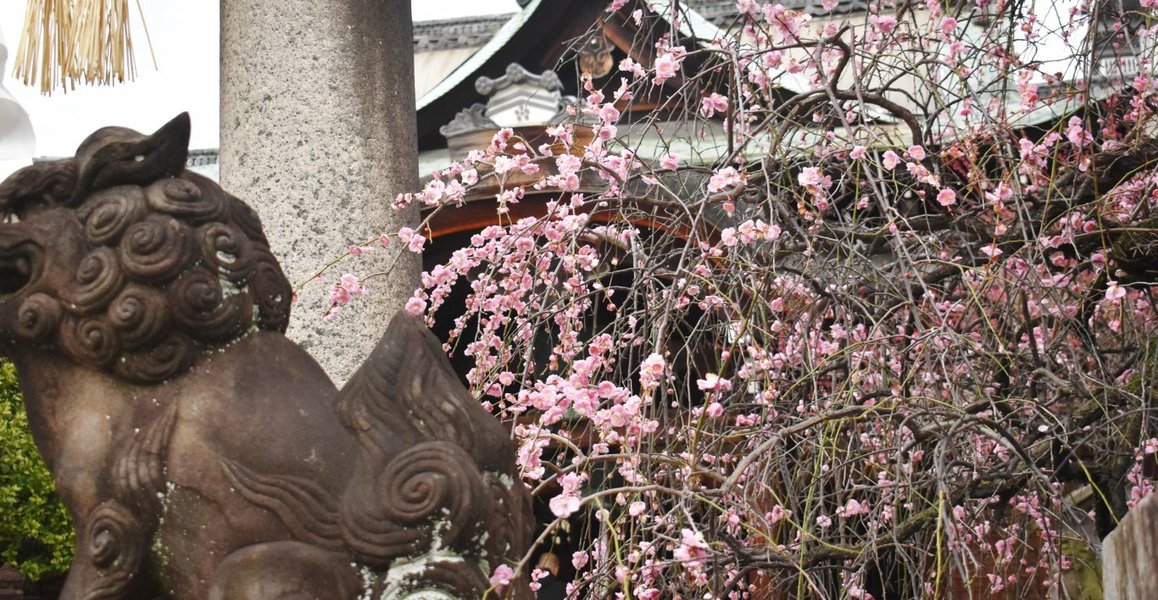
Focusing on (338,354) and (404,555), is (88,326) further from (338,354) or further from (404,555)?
(338,354)

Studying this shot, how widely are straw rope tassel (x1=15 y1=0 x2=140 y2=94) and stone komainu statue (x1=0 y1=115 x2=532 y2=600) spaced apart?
5.05 ft

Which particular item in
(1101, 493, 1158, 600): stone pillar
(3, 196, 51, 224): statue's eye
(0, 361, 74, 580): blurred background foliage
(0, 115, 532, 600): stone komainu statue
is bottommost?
(0, 361, 74, 580): blurred background foliage

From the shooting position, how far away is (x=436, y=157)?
681 cm

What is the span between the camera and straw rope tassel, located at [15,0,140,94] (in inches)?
134

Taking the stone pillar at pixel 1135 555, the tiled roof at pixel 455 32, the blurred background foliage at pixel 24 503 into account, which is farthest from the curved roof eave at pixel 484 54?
the stone pillar at pixel 1135 555

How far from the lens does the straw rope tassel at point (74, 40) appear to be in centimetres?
339

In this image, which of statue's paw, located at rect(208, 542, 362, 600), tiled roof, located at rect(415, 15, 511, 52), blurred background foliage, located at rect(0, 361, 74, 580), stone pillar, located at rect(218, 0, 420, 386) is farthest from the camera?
tiled roof, located at rect(415, 15, 511, 52)

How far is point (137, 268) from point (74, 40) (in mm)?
1770

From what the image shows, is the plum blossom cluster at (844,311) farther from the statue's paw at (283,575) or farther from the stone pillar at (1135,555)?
the statue's paw at (283,575)

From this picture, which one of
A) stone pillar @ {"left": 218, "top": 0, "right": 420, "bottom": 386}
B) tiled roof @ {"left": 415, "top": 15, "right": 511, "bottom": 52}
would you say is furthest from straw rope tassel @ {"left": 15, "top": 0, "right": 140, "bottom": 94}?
tiled roof @ {"left": 415, "top": 15, "right": 511, "bottom": 52}

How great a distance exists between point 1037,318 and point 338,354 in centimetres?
222

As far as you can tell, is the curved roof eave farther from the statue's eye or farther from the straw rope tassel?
the statue's eye

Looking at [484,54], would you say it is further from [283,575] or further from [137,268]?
[283,575]

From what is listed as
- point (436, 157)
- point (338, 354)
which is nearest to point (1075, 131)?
point (338, 354)
